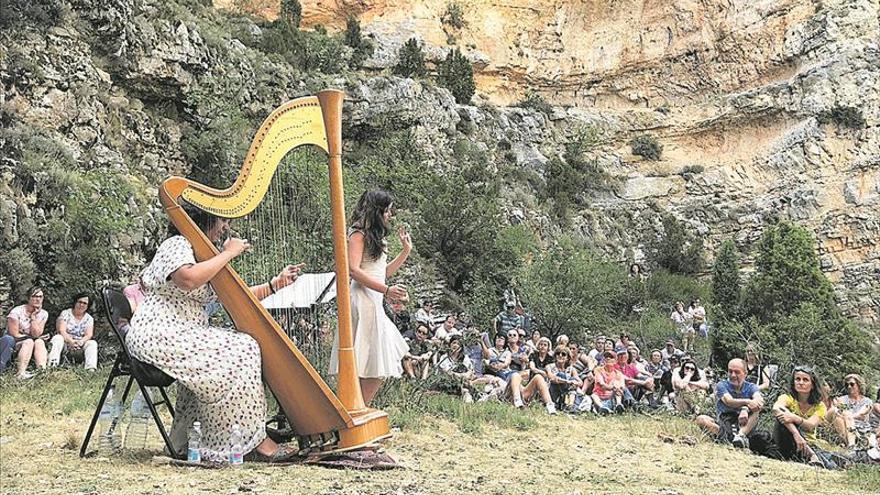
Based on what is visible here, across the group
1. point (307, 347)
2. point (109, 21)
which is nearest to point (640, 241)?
point (109, 21)

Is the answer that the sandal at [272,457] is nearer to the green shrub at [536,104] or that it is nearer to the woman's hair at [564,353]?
the woman's hair at [564,353]

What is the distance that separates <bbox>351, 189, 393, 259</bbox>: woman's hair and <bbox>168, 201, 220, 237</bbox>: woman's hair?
3.16 feet

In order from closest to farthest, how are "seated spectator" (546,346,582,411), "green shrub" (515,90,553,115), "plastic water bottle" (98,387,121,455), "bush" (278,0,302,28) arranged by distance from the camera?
"plastic water bottle" (98,387,121,455), "seated spectator" (546,346,582,411), "bush" (278,0,302,28), "green shrub" (515,90,553,115)

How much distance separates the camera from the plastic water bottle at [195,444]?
4172mm

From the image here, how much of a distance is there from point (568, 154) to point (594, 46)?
8.85 metres

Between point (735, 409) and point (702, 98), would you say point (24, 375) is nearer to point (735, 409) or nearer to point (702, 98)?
point (735, 409)

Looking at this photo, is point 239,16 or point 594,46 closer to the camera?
point 239,16

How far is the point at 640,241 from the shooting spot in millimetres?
32375

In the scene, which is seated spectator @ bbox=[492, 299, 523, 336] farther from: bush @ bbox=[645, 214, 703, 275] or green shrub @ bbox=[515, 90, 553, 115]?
green shrub @ bbox=[515, 90, 553, 115]

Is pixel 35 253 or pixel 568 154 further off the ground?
pixel 568 154

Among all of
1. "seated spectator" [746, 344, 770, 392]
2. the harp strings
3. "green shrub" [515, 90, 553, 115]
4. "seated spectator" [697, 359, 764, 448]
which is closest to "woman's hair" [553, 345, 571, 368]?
"seated spectator" [746, 344, 770, 392]

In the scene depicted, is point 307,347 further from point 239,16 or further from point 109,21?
point 239,16

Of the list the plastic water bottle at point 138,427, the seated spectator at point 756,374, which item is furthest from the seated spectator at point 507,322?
the plastic water bottle at point 138,427

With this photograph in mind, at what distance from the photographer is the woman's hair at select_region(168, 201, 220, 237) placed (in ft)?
13.8
